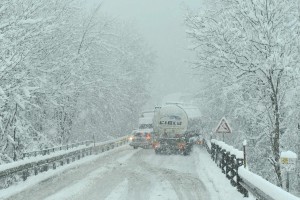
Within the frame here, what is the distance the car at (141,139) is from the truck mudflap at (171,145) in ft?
16.5

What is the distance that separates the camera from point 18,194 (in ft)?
42.3

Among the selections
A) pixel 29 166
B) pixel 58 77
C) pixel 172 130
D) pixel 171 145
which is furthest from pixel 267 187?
pixel 172 130

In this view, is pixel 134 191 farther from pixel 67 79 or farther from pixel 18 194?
pixel 67 79

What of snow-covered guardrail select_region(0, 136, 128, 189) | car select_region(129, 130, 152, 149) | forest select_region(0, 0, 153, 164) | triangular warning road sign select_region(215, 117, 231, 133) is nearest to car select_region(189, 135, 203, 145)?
car select_region(129, 130, 152, 149)

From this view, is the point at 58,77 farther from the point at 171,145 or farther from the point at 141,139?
the point at 141,139

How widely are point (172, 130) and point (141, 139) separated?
5.00m

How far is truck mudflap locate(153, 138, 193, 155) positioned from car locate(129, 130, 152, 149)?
5.04 meters

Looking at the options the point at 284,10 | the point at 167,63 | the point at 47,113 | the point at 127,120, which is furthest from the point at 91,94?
the point at 167,63

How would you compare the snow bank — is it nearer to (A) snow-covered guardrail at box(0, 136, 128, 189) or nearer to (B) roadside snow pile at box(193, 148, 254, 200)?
(B) roadside snow pile at box(193, 148, 254, 200)

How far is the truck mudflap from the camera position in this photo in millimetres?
28562

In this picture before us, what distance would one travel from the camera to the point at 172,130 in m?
29.7

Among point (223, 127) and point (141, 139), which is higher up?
point (223, 127)

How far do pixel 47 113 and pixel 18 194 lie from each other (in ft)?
49.1

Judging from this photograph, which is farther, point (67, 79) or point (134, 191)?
point (67, 79)
